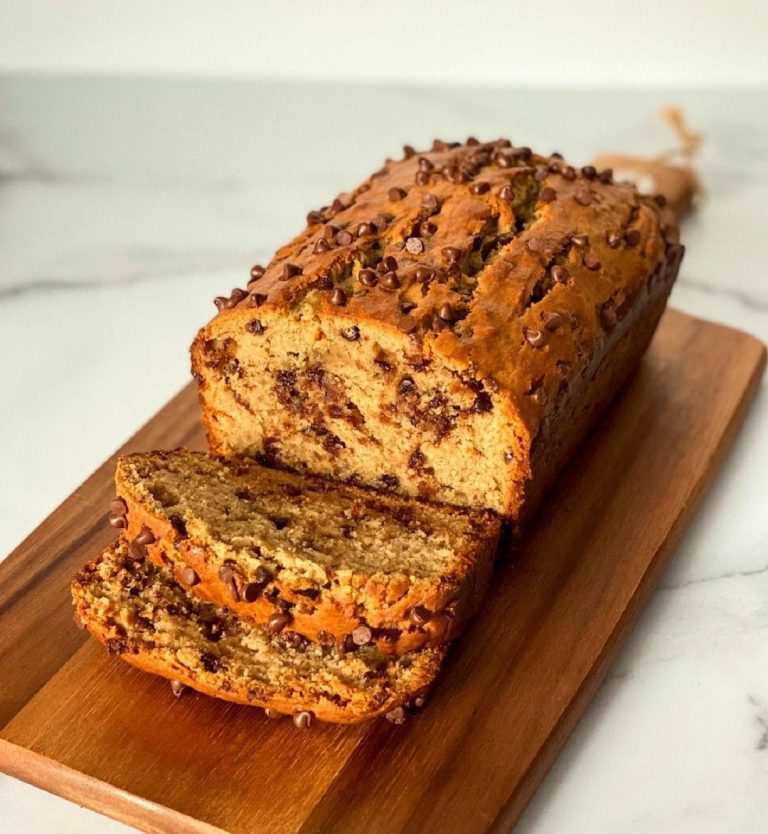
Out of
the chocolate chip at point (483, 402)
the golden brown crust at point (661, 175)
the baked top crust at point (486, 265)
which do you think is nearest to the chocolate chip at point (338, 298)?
the baked top crust at point (486, 265)

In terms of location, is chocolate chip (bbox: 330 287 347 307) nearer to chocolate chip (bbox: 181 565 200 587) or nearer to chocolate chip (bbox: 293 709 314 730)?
chocolate chip (bbox: 181 565 200 587)

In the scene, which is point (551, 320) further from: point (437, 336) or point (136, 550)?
point (136, 550)

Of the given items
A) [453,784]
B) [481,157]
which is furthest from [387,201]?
[453,784]

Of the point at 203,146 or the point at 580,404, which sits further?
the point at 203,146

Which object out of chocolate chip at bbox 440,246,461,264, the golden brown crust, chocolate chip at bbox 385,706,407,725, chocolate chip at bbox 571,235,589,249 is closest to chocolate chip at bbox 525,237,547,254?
chocolate chip at bbox 571,235,589,249

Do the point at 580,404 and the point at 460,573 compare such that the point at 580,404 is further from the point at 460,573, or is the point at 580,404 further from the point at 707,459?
the point at 460,573
